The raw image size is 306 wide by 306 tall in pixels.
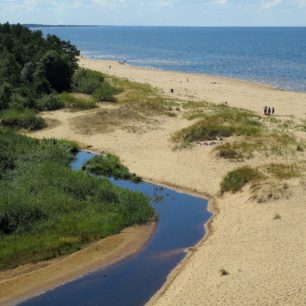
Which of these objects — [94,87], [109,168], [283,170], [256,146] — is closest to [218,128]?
[256,146]

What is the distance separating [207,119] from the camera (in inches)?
1969

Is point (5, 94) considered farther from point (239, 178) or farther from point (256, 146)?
point (239, 178)

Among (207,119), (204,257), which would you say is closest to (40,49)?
(207,119)

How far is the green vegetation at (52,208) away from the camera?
25.6 meters

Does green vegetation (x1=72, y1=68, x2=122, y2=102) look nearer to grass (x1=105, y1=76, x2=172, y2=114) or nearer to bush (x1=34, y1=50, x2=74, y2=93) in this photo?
grass (x1=105, y1=76, x2=172, y2=114)

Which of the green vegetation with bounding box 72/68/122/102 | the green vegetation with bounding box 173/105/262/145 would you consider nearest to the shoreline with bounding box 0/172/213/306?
the green vegetation with bounding box 173/105/262/145

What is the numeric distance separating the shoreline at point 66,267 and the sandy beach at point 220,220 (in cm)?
325

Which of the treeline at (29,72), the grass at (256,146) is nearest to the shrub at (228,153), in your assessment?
the grass at (256,146)

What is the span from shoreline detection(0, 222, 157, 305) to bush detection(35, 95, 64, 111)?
110ft

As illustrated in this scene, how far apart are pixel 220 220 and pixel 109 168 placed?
11.7 m

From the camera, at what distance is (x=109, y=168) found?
39.3 metres

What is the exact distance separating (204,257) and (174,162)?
1672 cm

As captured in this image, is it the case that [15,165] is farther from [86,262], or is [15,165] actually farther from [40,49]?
[40,49]

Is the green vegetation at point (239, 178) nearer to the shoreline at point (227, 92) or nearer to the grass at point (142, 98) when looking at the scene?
the grass at point (142, 98)
